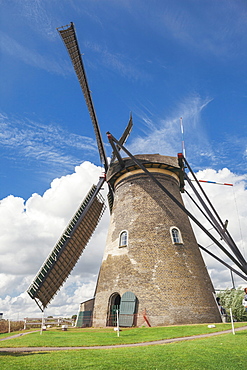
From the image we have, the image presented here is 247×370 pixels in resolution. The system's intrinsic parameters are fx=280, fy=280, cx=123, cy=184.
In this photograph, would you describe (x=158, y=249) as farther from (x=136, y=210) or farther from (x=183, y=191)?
(x=183, y=191)

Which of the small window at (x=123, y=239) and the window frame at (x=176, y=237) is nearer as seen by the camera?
the window frame at (x=176, y=237)

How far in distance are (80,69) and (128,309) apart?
18.1m

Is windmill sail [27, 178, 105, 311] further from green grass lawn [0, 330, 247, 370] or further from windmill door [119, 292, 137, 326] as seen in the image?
green grass lawn [0, 330, 247, 370]

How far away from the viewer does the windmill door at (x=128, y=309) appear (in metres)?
15.8

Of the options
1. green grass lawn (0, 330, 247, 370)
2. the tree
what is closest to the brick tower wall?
green grass lawn (0, 330, 247, 370)

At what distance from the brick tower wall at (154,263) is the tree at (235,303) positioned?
36.5 ft

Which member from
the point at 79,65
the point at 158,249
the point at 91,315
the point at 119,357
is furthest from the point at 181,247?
the point at 79,65

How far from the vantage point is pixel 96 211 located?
83.1ft

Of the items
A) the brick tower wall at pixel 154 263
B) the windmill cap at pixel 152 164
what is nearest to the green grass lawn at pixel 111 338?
the brick tower wall at pixel 154 263

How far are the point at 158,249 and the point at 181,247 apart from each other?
1.57 meters

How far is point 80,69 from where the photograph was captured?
22.5 metres

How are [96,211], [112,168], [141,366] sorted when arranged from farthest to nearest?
[96,211], [112,168], [141,366]

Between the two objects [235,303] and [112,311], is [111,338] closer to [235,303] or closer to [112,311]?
[112,311]

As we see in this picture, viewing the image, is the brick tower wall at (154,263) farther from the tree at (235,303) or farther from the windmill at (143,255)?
the tree at (235,303)
